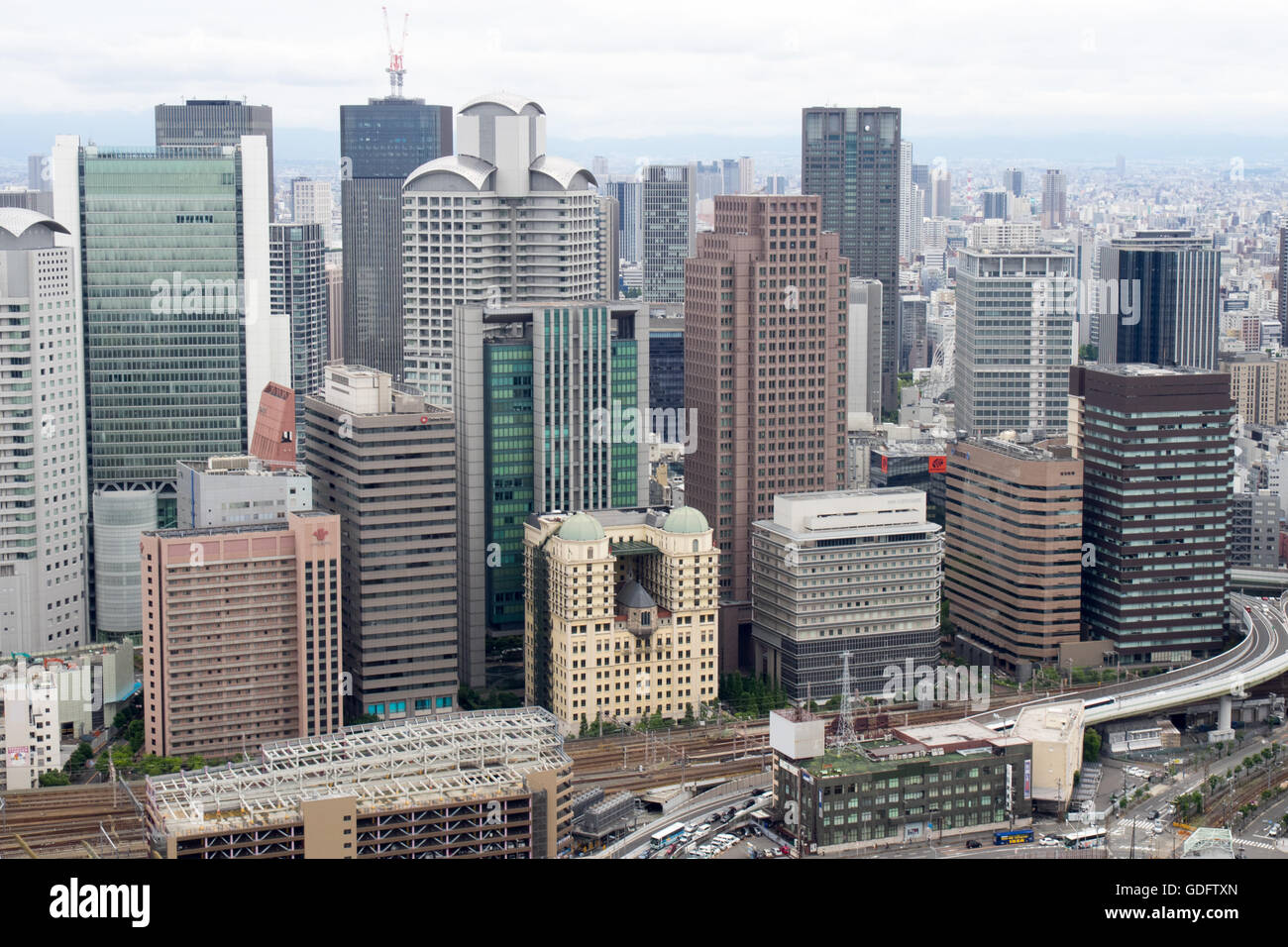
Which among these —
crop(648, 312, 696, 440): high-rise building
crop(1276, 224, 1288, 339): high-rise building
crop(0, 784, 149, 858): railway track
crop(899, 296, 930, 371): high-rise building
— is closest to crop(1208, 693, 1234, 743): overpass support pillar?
crop(0, 784, 149, 858): railway track

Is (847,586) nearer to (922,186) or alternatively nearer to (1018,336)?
(1018,336)

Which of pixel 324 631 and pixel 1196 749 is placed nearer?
pixel 324 631

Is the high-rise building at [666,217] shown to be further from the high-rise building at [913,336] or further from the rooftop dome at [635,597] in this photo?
the rooftop dome at [635,597]

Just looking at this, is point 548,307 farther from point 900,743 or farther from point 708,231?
point 900,743

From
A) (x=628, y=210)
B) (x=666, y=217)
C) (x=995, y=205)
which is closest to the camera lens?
(x=666, y=217)

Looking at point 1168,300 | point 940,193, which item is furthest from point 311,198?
point 940,193

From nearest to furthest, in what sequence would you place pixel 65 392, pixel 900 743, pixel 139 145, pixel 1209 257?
pixel 900 743 < pixel 65 392 < pixel 139 145 < pixel 1209 257

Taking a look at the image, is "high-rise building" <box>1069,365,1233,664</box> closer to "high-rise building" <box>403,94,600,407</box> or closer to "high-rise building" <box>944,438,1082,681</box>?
"high-rise building" <box>944,438,1082,681</box>
